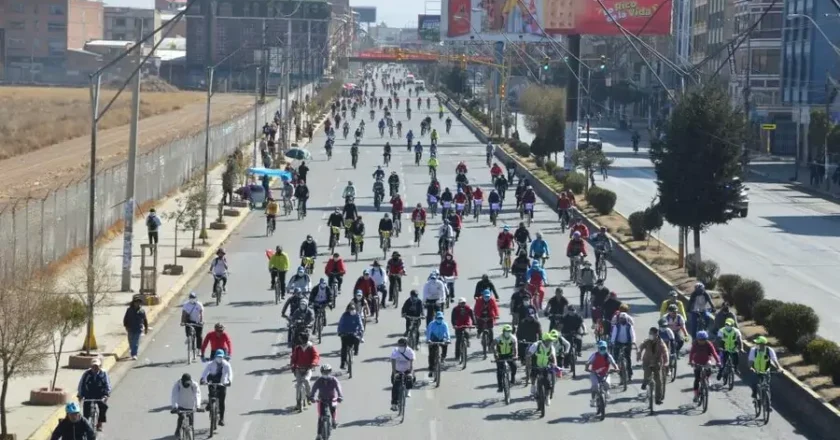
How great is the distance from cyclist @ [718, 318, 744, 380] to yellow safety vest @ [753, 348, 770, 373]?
2.27m

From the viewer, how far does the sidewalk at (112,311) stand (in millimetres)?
22734

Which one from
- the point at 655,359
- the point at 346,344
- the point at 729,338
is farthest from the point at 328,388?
the point at 729,338

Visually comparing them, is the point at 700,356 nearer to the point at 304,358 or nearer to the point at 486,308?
the point at 486,308

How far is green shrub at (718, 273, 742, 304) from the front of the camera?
33812 millimetres

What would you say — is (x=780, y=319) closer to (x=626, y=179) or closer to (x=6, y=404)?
(x=6, y=404)

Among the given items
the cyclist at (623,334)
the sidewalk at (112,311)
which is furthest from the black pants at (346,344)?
the cyclist at (623,334)

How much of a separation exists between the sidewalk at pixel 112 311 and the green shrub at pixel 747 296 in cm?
1186

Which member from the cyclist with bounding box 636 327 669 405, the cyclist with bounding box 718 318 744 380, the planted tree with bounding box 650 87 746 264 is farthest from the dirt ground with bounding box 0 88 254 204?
the cyclist with bounding box 636 327 669 405

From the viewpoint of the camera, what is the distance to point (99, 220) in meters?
45.8

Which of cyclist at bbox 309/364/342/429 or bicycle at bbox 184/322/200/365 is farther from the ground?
cyclist at bbox 309/364/342/429

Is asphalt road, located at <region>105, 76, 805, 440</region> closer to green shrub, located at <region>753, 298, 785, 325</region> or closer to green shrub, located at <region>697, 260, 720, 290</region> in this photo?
green shrub, located at <region>697, 260, 720, 290</region>

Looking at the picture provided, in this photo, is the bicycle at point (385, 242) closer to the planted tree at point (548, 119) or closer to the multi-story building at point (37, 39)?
the planted tree at point (548, 119)

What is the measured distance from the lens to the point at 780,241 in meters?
51.3

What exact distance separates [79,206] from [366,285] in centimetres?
1262
